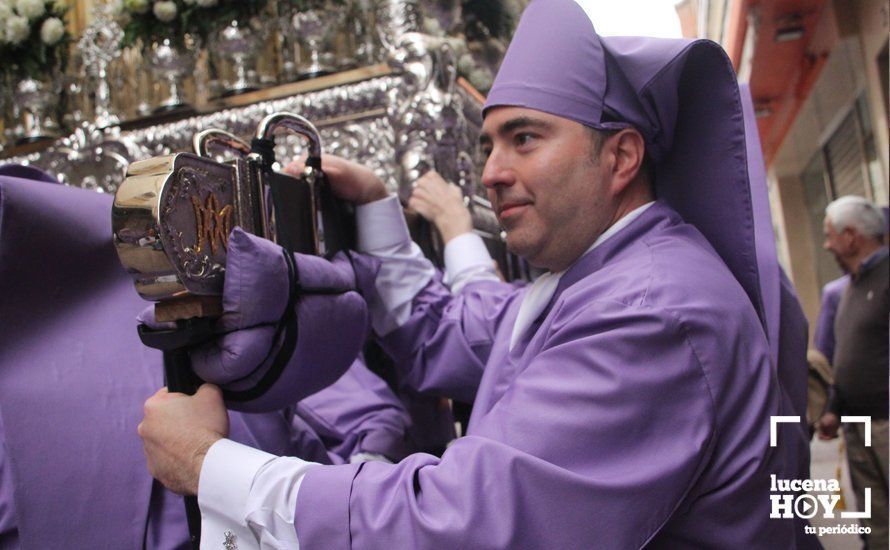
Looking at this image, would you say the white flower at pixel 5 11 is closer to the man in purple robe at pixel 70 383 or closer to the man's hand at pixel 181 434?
the man in purple robe at pixel 70 383

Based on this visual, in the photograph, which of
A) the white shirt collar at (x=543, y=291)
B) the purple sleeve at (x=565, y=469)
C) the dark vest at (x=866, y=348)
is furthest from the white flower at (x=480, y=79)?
the dark vest at (x=866, y=348)

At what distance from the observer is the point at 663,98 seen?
118cm

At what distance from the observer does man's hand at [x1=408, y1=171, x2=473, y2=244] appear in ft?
5.37

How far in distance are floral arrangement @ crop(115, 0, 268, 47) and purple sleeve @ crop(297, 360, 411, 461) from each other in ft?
2.89

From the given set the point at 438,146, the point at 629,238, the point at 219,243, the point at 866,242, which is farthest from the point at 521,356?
the point at 866,242

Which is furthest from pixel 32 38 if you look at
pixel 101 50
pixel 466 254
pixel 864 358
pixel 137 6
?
pixel 864 358

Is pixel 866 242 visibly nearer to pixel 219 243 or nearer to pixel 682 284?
pixel 682 284

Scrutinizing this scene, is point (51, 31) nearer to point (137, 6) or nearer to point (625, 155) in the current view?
point (137, 6)

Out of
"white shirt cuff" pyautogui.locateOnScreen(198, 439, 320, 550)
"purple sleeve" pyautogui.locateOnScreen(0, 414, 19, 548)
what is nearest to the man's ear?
"white shirt cuff" pyautogui.locateOnScreen(198, 439, 320, 550)

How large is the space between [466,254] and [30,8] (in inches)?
49.0

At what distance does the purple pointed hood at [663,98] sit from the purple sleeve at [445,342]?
45 cm

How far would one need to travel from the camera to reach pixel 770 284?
1.24 m

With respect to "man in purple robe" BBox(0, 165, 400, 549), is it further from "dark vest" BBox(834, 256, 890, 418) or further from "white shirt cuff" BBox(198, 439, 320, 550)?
"dark vest" BBox(834, 256, 890, 418)

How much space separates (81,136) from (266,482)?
1.18 m
